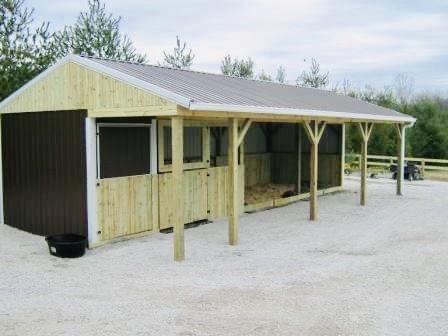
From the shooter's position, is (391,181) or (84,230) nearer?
(84,230)

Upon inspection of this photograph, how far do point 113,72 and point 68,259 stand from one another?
2761 millimetres

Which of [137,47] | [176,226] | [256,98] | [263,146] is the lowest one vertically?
[176,226]

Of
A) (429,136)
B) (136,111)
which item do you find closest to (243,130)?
(136,111)

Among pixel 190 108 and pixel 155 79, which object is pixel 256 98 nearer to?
pixel 155 79

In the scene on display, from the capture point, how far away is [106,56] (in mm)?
18562

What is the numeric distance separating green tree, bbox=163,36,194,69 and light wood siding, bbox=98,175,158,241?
1640 centimetres

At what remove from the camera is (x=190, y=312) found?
201 inches

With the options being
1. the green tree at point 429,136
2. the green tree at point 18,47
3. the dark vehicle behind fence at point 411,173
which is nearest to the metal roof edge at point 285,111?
the dark vehicle behind fence at point 411,173

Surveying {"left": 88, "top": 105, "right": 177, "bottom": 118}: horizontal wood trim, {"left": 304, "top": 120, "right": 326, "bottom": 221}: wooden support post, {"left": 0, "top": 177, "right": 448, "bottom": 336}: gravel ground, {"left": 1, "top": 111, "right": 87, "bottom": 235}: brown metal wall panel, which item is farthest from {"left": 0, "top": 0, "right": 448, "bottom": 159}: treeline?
{"left": 304, "top": 120, "right": 326, "bottom": 221}: wooden support post

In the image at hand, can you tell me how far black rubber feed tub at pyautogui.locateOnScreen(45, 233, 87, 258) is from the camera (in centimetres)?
720

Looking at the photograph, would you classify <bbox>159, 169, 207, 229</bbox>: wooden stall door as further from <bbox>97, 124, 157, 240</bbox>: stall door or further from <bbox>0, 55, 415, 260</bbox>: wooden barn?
<bbox>97, 124, 157, 240</bbox>: stall door

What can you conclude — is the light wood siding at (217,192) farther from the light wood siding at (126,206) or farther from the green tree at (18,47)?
the green tree at (18,47)

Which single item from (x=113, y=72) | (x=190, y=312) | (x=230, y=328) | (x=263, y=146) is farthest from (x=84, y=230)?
(x=263, y=146)

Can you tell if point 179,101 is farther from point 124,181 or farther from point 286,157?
point 286,157
